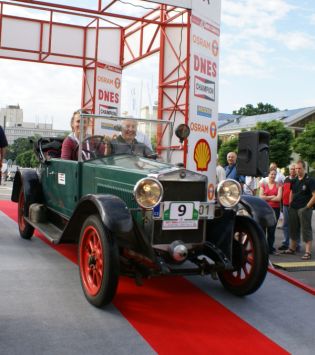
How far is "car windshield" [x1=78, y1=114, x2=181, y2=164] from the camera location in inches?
190

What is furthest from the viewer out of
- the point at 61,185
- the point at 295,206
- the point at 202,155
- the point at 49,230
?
the point at 202,155

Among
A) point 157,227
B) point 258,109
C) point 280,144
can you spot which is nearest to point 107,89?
point 157,227

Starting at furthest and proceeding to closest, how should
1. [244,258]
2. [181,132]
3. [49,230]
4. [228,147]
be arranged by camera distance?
[228,147] < [49,230] < [181,132] < [244,258]

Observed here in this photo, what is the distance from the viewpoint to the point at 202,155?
31.6 ft

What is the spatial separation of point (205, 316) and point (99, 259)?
3.39 feet

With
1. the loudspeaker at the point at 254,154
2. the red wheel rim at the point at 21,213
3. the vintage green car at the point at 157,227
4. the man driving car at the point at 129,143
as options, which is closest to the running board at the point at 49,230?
the vintage green car at the point at 157,227

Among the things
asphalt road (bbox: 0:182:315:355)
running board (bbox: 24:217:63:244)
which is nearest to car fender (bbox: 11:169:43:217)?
running board (bbox: 24:217:63:244)

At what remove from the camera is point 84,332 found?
317 centimetres

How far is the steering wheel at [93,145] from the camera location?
484 centimetres

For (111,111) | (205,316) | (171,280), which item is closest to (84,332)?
(205,316)

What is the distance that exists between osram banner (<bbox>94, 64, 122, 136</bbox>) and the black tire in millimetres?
11112

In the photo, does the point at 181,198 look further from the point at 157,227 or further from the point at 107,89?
the point at 107,89

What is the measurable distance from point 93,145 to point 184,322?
224 centimetres

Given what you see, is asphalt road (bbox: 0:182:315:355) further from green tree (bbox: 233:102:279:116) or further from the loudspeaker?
green tree (bbox: 233:102:279:116)
